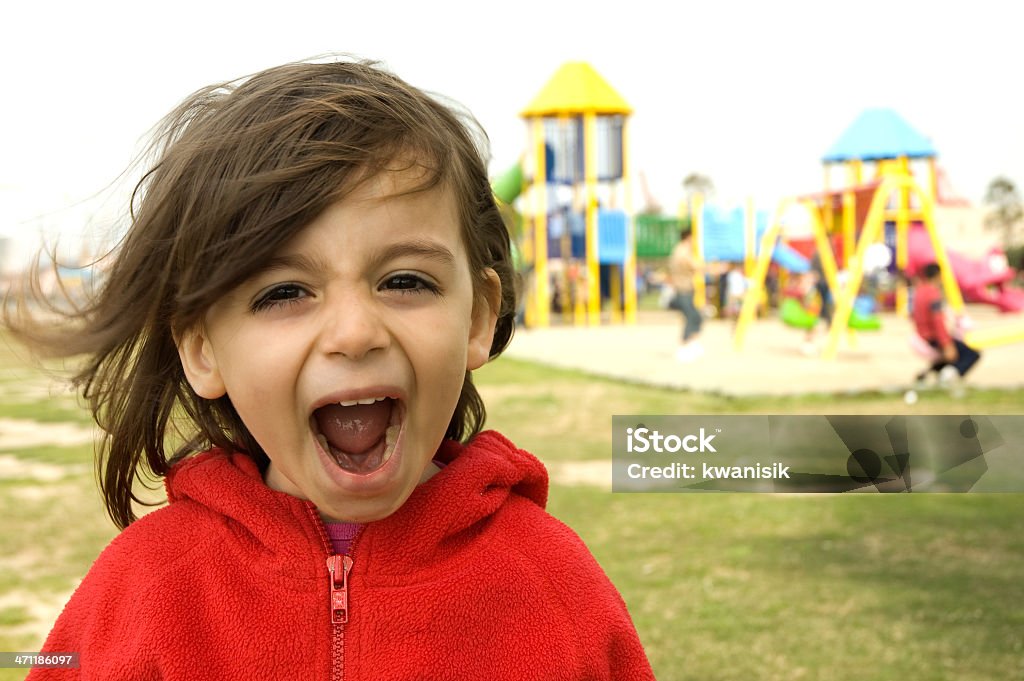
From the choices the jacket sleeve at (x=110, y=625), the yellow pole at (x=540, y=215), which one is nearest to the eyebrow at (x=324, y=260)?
the jacket sleeve at (x=110, y=625)

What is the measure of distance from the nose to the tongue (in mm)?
81

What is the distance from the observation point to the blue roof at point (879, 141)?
19.6 metres

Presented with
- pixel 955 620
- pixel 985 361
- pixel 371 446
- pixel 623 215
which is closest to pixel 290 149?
pixel 371 446

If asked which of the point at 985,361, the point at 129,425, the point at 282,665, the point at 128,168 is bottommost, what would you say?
the point at 985,361

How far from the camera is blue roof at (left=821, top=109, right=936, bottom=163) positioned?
1956cm

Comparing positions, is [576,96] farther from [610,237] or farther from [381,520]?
[381,520]

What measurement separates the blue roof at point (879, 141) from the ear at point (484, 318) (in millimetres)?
19305

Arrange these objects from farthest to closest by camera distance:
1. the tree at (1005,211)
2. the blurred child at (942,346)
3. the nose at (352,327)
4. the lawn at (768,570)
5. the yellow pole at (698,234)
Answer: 1. the tree at (1005,211)
2. the yellow pole at (698,234)
3. the blurred child at (942,346)
4. the lawn at (768,570)
5. the nose at (352,327)

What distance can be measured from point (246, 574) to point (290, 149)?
1.67 feet

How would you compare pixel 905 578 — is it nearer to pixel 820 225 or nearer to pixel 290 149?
pixel 290 149

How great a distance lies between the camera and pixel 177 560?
1384 mm

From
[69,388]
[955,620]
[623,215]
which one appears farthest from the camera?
[623,215]

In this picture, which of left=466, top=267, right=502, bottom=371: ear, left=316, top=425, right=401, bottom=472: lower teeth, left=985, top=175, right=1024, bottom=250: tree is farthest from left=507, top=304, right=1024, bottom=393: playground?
left=985, top=175, right=1024, bottom=250: tree

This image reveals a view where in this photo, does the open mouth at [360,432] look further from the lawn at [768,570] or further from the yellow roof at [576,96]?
the yellow roof at [576,96]
